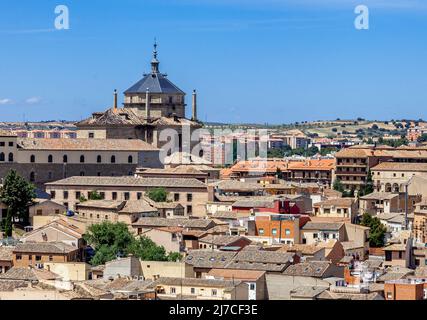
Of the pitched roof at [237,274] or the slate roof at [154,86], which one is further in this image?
the slate roof at [154,86]

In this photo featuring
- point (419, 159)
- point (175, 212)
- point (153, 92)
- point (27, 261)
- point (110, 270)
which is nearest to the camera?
point (110, 270)

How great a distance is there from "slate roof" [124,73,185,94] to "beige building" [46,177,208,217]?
11.6m

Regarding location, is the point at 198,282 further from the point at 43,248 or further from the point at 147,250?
the point at 43,248

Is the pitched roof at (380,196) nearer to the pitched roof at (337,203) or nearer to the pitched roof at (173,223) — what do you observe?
the pitched roof at (337,203)

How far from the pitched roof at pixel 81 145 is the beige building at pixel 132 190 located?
3.49 metres

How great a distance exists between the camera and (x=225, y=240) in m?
27.6

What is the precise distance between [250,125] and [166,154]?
286 ft

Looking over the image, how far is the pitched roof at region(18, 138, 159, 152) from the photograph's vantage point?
40250mm

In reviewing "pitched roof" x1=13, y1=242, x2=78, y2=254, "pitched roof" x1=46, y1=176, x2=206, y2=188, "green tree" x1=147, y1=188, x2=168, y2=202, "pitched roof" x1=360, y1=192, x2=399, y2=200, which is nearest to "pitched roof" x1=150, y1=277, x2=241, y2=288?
"pitched roof" x1=13, y1=242, x2=78, y2=254

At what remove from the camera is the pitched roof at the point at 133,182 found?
36.4 meters

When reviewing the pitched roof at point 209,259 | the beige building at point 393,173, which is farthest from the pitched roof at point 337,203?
the beige building at point 393,173

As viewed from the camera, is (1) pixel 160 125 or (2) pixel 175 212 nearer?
(2) pixel 175 212
